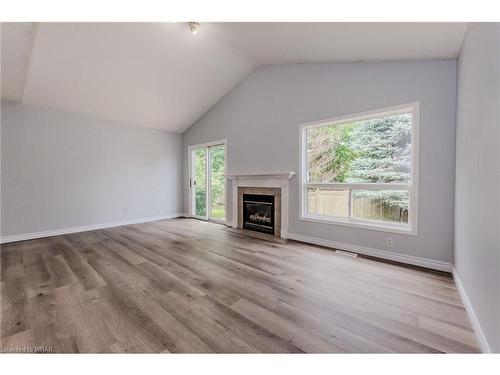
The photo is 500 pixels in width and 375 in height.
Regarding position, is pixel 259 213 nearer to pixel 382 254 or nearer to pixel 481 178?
pixel 382 254

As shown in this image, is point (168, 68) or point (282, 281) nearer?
point (282, 281)

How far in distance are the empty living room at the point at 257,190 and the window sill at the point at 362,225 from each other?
4 cm

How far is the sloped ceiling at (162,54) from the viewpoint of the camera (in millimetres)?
2230

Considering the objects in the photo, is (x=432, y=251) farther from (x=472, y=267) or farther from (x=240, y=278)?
(x=240, y=278)

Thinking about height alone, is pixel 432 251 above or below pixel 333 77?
below

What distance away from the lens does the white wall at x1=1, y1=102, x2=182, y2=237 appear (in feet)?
11.8

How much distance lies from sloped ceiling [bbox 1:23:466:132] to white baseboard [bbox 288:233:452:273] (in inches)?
88.7

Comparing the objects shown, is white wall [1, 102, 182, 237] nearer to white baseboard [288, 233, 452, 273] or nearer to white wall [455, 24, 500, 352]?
white baseboard [288, 233, 452, 273]

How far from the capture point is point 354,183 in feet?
9.79

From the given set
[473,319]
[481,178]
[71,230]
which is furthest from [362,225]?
[71,230]

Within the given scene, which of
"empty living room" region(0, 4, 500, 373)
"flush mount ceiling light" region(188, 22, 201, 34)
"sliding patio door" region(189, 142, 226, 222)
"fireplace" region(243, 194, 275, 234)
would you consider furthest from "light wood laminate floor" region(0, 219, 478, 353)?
"flush mount ceiling light" region(188, 22, 201, 34)

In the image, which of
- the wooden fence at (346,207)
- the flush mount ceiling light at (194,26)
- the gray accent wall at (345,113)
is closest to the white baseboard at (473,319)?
the gray accent wall at (345,113)

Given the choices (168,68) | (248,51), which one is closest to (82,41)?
(168,68)
